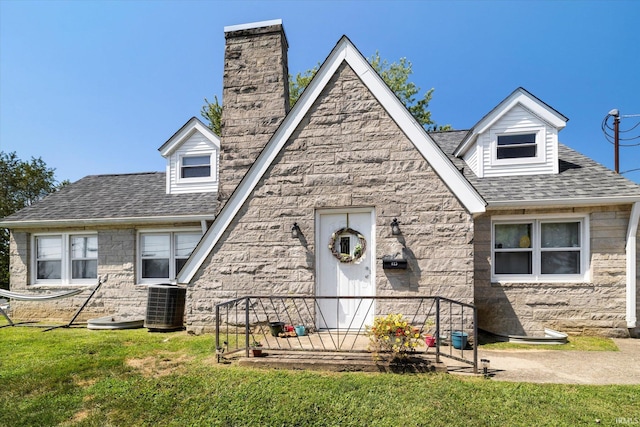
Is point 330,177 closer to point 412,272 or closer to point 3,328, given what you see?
point 412,272

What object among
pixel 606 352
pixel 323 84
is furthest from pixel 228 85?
pixel 606 352

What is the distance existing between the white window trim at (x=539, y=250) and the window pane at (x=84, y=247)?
11.6 m

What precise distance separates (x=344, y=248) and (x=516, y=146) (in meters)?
6.00

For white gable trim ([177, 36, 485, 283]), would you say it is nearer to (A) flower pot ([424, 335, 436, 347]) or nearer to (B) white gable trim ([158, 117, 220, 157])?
(A) flower pot ([424, 335, 436, 347])

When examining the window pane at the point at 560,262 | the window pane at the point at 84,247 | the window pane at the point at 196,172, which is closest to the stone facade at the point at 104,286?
the window pane at the point at 84,247

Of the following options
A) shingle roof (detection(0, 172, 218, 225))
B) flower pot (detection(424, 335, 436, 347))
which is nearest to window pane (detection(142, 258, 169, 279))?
shingle roof (detection(0, 172, 218, 225))

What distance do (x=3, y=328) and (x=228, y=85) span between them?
353 inches

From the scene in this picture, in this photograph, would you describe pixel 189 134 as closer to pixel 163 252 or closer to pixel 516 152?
pixel 163 252

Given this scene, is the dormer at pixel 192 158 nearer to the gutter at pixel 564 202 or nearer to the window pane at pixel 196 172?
the window pane at pixel 196 172

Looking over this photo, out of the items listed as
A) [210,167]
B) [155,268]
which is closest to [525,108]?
[210,167]

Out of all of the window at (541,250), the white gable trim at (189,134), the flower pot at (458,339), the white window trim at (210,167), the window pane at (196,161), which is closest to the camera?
the flower pot at (458,339)

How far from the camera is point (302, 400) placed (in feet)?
12.8

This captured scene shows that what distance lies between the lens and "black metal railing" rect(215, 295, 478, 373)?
18.7 feet

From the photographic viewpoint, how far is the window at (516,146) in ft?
28.3
